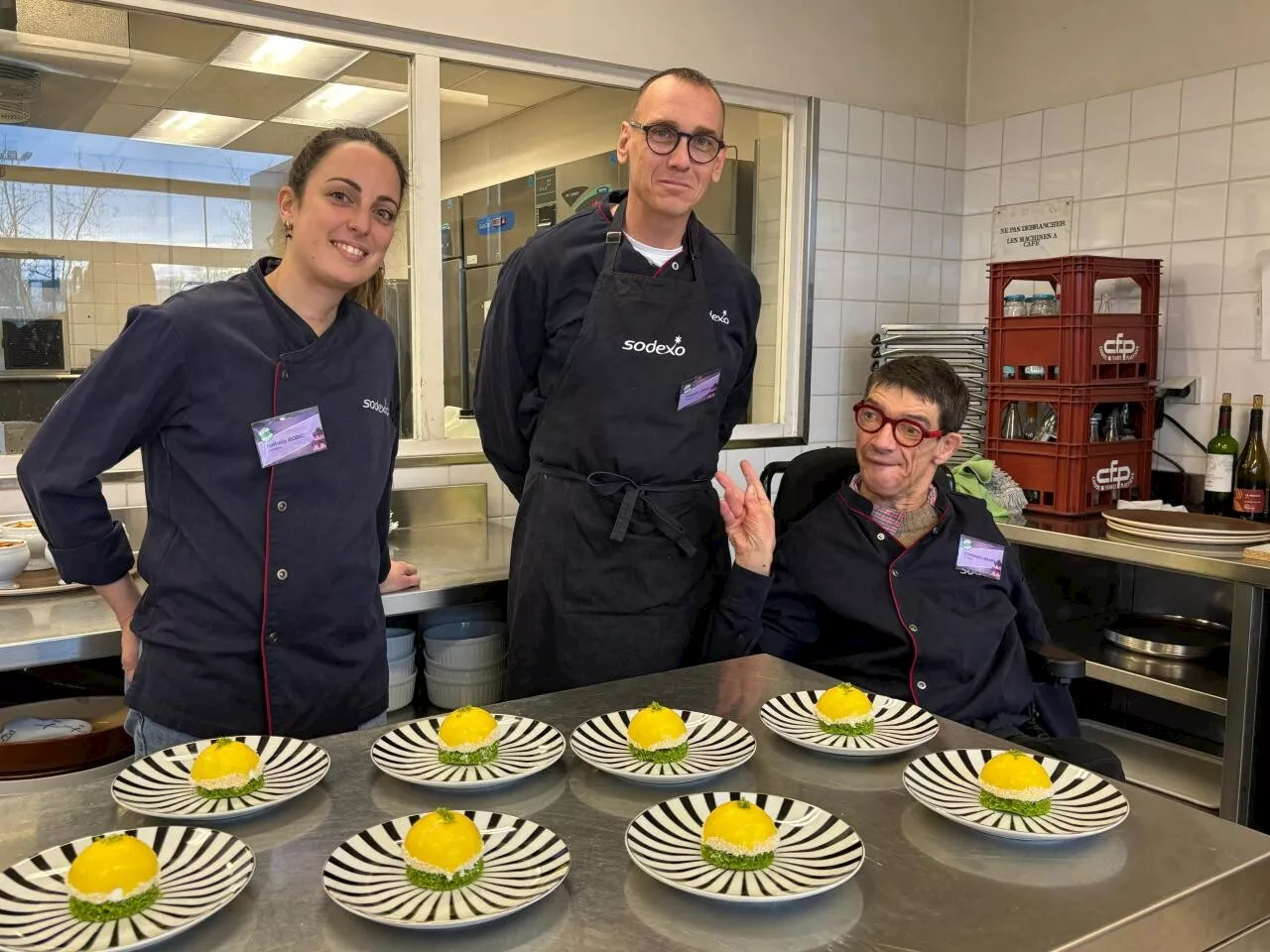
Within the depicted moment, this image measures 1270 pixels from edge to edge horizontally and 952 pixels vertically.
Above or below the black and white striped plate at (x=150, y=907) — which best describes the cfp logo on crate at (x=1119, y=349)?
above

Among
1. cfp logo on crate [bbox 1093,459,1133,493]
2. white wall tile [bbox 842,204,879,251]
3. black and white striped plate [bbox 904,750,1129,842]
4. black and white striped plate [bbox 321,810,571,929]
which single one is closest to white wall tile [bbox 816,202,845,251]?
white wall tile [bbox 842,204,879,251]

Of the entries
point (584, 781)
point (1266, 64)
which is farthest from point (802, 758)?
point (1266, 64)

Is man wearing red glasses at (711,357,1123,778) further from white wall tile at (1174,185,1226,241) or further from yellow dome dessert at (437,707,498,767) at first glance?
white wall tile at (1174,185,1226,241)

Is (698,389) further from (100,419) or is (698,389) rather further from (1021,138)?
(1021,138)

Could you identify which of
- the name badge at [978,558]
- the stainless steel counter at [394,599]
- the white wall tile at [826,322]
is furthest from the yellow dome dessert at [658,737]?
the white wall tile at [826,322]

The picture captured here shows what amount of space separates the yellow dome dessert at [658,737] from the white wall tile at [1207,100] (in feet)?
9.44

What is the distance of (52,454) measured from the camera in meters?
1.43

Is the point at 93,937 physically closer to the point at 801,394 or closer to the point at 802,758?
the point at 802,758

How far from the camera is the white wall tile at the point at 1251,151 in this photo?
305 centimetres

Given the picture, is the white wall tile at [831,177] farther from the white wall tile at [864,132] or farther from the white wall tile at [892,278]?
the white wall tile at [892,278]

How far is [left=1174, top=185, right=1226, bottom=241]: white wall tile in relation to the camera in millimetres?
3160

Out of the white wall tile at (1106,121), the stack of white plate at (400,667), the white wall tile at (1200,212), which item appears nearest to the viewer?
the stack of white plate at (400,667)

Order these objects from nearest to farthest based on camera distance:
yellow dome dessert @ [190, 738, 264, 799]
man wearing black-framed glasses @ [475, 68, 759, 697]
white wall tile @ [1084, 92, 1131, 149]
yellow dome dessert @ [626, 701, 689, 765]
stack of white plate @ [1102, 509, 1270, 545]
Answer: yellow dome dessert @ [190, 738, 264, 799], yellow dome dessert @ [626, 701, 689, 765], man wearing black-framed glasses @ [475, 68, 759, 697], stack of white plate @ [1102, 509, 1270, 545], white wall tile @ [1084, 92, 1131, 149]

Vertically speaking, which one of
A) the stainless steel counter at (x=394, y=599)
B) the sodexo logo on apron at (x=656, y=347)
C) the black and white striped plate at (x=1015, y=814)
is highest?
the sodexo logo on apron at (x=656, y=347)
